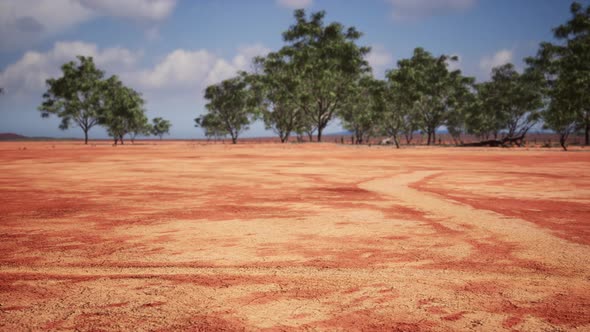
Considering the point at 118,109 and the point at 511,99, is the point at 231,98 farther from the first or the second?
the point at 511,99

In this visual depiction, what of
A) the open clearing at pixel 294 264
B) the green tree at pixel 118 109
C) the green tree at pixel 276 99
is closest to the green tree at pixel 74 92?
the green tree at pixel 118 109

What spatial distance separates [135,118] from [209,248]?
220 feet

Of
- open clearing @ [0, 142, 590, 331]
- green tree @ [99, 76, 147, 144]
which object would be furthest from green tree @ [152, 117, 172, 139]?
open clearing @ [0, 142, 590, 331]

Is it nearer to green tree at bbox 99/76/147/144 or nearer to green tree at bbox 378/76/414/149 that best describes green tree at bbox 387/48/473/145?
green tree at bbox 378/76/414/149

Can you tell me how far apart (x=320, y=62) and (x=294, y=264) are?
1671 inches

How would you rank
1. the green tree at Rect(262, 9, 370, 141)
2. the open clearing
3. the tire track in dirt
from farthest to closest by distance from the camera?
1. the green tree at Rect(262, 9, 370, 141)
2. the tire track in dirt
3. the open clearing

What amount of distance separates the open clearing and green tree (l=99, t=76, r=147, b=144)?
60671 millimetres

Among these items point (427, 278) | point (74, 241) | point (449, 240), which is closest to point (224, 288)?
point (427, 278)

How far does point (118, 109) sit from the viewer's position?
210ft

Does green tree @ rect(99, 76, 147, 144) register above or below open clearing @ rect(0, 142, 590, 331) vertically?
above

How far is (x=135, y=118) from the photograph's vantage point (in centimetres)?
6531

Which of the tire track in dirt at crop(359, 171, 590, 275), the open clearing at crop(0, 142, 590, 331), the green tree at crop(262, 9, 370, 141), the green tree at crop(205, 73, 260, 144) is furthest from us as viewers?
the green tree at crop(205, 73, 260, 144)

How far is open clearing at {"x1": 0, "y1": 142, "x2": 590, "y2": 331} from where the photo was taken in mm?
3211

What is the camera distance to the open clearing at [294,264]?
321 cm
